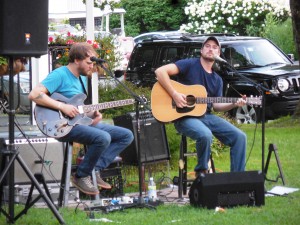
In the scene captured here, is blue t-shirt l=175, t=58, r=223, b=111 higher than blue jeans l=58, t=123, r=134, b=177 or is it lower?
higher

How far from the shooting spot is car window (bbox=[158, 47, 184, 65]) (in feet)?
53.1

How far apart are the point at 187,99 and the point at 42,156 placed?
158cm

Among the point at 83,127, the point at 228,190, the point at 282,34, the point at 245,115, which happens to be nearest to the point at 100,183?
the point at 83,127

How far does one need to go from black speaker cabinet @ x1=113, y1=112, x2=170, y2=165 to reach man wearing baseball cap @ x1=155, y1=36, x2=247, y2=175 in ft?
2.29

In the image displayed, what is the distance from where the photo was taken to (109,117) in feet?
44.9

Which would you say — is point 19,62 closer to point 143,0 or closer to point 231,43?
point 231,43

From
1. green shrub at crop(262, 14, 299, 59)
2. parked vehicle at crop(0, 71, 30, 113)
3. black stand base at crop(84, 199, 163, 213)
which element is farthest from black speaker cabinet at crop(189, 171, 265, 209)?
green shrub at crop(262, 14, 299, 59)

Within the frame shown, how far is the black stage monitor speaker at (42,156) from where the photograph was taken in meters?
8.38

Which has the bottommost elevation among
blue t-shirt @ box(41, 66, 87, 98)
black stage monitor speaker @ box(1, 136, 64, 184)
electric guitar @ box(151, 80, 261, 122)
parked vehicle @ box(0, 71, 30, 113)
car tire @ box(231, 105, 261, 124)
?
car tire @ box(231, 105, 261, 124)

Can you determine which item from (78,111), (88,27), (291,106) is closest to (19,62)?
(78,111)

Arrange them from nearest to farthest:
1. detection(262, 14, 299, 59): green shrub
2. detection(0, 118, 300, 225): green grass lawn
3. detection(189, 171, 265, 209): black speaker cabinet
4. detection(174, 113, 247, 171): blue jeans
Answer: detection(0, 118, 300, 225): green grass lawn
detection(189, 171, 265, 209): black speaker cabinet
detection(174, 113, 247, 171): blue jeans
detection(262, 14, 299, 59): green shrub

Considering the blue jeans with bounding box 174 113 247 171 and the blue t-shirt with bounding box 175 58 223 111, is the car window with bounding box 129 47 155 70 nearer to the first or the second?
the blue t-shirt with bounding box 175 58 223 111

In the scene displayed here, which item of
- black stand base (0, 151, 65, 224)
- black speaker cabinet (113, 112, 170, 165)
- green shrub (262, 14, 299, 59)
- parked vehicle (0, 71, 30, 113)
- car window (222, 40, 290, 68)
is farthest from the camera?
green shrub (262, 14, 299, 59)

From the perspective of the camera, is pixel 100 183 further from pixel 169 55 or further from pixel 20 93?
pixel 169 55
